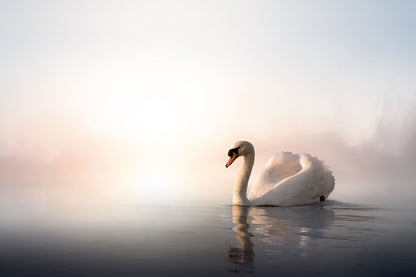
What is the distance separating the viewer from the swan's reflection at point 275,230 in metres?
9.96

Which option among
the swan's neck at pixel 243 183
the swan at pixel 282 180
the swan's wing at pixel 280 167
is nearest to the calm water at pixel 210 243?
the swan's neck at pixel 243 183

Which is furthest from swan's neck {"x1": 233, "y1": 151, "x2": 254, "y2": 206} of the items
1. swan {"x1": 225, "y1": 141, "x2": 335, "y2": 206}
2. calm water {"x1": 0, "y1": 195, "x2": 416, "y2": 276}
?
calm water {"x1": 0, "y1": 195, "x2": 416, "y2": 276}

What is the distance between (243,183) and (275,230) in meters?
6.80

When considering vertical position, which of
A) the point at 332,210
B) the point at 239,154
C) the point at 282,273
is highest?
the point at 239,154

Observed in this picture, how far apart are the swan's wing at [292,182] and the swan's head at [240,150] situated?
1.63 m

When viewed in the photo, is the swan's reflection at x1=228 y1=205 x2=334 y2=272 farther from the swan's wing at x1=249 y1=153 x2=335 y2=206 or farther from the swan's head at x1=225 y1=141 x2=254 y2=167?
the swan's head at x1=225 y1=141 x2=254 y2=167

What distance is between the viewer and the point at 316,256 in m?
9.81

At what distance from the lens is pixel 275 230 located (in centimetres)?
1308

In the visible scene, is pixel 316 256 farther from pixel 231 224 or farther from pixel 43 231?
pixel 43 231

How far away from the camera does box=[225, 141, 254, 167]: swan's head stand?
20.3 metres

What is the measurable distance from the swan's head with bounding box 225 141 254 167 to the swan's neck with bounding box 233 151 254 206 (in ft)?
0.57

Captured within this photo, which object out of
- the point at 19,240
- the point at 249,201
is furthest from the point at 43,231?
the point at 249,201

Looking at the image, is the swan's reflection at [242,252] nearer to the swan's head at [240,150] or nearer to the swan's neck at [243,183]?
the swan's neck at [243,183]

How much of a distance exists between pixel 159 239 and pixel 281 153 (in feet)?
39.2
